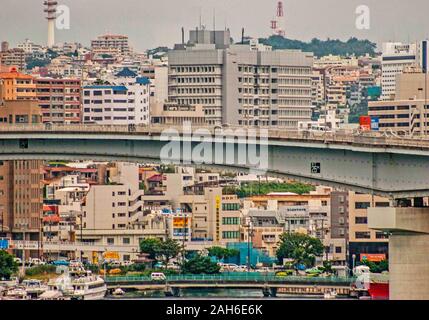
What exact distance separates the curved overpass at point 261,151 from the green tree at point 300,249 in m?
9.43

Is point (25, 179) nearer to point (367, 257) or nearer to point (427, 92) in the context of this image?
point (367, 257)

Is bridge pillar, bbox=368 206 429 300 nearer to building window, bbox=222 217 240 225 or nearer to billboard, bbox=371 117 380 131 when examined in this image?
building window, bbox=222 217 240 225

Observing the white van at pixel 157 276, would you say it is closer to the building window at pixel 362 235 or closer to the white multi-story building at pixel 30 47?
the building window at pixel 362 235

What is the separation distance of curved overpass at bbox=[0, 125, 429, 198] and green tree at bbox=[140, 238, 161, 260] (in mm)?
9098

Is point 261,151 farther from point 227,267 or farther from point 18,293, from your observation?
point 227,267

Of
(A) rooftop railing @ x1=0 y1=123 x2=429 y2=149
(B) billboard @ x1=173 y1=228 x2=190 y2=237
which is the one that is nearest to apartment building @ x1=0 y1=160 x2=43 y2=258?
(B) billboard @ x1=173 y1=228 x2=190 y2=237

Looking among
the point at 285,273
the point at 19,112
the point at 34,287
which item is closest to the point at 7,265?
the point at 34,287

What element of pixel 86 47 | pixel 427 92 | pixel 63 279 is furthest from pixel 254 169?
pixel 86 47

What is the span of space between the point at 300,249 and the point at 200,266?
2.28 meters

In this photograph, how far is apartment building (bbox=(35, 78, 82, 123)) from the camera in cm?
4841

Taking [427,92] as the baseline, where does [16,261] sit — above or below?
below

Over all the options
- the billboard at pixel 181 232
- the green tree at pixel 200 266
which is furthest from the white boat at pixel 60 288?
the billboard at pixel 181 232

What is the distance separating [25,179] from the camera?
30453 millimetres
